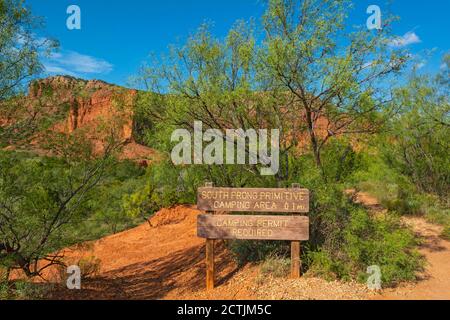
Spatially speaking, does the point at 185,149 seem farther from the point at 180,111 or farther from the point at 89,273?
the point at 89,273

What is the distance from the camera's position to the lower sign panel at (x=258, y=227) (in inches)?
305

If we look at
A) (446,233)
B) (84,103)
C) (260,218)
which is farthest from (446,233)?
(84,103)

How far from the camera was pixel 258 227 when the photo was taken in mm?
7766

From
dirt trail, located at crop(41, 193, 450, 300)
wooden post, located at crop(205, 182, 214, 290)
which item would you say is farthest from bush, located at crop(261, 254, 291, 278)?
wooden post, located at crop(205, 182, 214, 290)

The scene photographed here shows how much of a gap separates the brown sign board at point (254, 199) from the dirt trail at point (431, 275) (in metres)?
2.18

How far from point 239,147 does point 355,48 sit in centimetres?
337

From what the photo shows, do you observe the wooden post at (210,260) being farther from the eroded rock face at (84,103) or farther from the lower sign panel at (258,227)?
the eroded rock face at (84,103)

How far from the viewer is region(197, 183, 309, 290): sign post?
7.75 meters

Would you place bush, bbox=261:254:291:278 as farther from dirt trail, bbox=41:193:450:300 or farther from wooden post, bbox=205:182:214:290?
wooden post, bbox=205:182:214:290

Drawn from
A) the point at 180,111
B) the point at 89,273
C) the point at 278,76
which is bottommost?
the point at 89,273

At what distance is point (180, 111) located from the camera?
8969 mm

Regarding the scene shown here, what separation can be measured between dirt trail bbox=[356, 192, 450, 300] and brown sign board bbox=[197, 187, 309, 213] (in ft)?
7.16

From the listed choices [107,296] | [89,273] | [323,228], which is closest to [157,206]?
[89,273]
